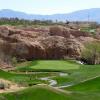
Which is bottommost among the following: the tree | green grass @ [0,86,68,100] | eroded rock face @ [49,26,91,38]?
the tree

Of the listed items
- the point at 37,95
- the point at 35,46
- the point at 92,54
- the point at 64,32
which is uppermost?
the point at 64,32

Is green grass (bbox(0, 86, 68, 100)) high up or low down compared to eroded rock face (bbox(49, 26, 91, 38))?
down

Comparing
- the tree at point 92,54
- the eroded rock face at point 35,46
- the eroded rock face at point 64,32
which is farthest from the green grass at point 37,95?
the eroded rock face at point 64,32

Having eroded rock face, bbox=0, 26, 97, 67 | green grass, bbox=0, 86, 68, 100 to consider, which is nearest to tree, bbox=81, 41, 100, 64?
eroded rock face, bbox=0, 26, 97, 67

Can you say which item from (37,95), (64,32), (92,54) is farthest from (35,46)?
(37,95)

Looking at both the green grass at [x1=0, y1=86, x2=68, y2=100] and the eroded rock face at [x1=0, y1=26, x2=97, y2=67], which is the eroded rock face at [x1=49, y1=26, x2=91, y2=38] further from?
the green grass at [x1=0, y1=86, x2=68, y2=100]

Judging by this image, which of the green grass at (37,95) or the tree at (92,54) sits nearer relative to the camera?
the green grass at (37,95)

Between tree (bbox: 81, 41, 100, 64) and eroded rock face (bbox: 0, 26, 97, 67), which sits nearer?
tree (bbox: 81, 41, 100, 64)

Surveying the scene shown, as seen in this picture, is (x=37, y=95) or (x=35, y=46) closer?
(x=37, y=95)

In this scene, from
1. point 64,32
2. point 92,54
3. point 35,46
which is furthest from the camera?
point 64,32

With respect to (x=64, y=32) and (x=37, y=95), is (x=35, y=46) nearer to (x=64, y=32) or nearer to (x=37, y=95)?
(x=64, y=32)

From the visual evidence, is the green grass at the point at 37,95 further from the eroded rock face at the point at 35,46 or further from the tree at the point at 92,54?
the tree at the point at 92,54

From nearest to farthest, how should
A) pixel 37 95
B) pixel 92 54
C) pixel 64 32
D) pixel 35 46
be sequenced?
→ pixel 37 95 < pixel 92 54 < pixel 35 46 < pixel 64 32

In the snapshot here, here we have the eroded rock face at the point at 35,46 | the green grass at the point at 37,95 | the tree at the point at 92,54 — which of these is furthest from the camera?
the eroded rock face at the point at 35,46
